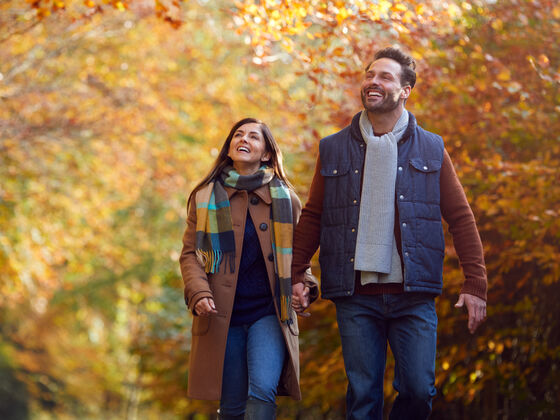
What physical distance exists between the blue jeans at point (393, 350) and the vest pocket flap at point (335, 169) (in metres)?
0.69

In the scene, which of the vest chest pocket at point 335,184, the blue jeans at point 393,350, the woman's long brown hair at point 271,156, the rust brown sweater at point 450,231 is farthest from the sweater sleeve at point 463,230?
the woman's long brown hair at point 271,156

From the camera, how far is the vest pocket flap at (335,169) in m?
4.38

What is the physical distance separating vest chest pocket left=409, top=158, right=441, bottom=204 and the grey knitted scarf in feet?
0.36

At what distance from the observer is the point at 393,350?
13.6ft

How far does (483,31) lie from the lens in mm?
8383

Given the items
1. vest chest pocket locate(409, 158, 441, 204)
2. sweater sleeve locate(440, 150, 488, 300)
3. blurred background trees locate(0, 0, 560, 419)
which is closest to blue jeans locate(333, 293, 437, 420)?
sweater sleeve locate(440, 150, 488, 300)

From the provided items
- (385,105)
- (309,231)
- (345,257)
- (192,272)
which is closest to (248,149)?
(309,231)

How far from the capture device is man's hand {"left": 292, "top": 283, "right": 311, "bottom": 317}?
4.50 meters

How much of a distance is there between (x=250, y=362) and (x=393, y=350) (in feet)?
2.84

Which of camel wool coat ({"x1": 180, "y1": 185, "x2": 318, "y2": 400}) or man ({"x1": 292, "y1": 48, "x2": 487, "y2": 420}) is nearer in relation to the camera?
man ({"x1": 292, "y1": 48, "x2": 487, "y2": 420})

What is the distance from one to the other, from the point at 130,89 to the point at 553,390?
1113 centimetres

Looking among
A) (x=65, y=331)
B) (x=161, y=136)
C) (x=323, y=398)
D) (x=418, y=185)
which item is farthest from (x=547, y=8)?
(x=65, y=331)

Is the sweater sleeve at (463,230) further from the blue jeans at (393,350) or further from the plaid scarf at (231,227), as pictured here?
the plaid scarf at (231,227)

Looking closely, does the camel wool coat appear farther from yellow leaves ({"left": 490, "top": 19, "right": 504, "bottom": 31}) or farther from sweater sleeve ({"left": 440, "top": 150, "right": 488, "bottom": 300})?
yellow leaves ({"left": 490, "top": 19, "right": 504, "bottom": 31})
